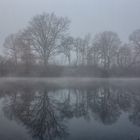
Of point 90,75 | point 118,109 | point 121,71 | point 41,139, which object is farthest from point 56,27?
point 41,139

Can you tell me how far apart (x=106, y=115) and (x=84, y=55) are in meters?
48.4

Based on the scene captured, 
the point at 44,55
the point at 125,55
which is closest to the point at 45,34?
the point at 44,55

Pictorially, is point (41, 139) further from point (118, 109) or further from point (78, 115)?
point (118, 109)

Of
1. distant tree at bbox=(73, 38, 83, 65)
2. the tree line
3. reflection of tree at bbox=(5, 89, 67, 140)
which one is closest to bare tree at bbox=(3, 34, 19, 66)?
the tree line

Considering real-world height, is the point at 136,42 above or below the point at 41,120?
above

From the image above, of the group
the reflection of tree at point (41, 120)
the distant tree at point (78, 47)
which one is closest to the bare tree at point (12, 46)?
the distant tree at point (78, 47)

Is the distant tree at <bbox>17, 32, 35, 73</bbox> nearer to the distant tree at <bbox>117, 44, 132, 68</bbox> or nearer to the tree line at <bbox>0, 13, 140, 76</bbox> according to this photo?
the tree line at <bbox>0, 13, 140, 76</bbox>

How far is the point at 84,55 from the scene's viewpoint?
57750 millimetres

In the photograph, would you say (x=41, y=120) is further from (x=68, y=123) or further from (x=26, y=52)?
(x=26, y=52)

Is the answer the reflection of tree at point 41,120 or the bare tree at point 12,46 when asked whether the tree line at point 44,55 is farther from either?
the reflection of tree at point 41,120

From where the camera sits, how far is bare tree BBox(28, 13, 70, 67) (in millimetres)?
43547

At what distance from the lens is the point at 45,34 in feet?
144

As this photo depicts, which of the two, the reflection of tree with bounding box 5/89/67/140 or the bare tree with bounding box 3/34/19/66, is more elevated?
the bare tree with bounding box 3/34/19/66

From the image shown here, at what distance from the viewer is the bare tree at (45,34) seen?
43.5m
